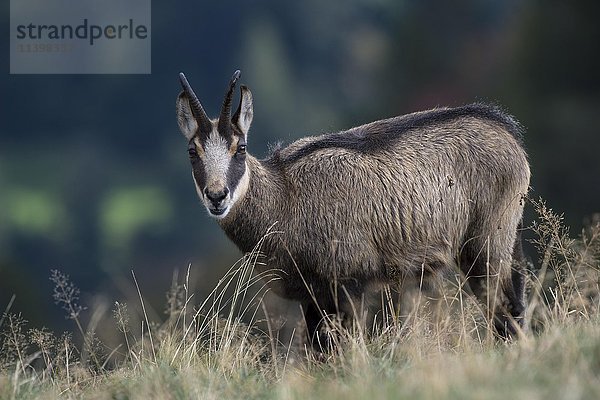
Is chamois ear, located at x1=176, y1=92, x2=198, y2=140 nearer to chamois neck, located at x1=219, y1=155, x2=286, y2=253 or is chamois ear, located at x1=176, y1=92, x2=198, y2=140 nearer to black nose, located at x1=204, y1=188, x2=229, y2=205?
chamois neck, located at x1=219, y1=155, x2=286, y2=253

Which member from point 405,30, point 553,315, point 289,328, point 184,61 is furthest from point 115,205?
point 553,315

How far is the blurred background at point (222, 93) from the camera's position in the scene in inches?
1109

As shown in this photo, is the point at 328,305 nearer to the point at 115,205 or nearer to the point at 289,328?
the point at 289,328

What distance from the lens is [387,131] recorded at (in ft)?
29.3

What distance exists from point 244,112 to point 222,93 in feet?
69.5

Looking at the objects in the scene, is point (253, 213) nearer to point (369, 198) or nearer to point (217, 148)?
point (217, 148)

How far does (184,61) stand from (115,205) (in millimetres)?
5191

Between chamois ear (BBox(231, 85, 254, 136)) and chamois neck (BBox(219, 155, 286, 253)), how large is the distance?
0.30m

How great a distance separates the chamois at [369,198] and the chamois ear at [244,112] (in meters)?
0.01

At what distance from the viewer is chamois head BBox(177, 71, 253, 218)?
7.96 metres
